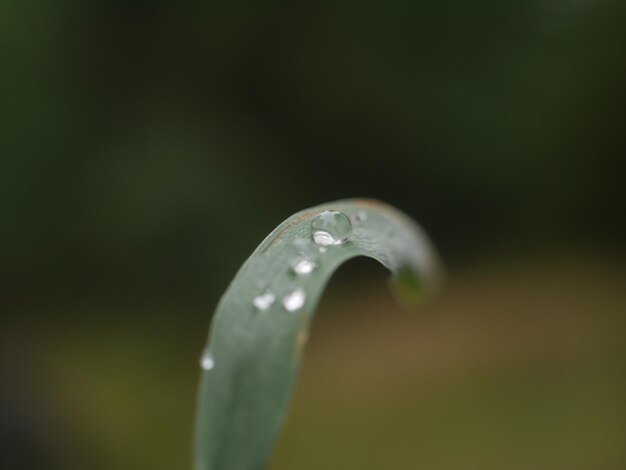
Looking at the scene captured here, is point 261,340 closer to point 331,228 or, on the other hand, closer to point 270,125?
point 331,228

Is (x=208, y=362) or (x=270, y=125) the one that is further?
(x=270, y=125)

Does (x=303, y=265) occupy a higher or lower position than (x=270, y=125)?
lower

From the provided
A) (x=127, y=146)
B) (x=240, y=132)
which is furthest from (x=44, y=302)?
(x=240, y=132)


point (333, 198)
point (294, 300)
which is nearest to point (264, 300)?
point (294, 300)

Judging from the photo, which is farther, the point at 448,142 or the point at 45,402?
the point at 448,142

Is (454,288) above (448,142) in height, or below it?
below

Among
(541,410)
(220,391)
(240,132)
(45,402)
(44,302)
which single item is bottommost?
(220,391)

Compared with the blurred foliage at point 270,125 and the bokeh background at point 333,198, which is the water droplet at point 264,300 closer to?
the bokeh background at point 333,198

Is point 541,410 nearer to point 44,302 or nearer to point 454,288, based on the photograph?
point 454,288
